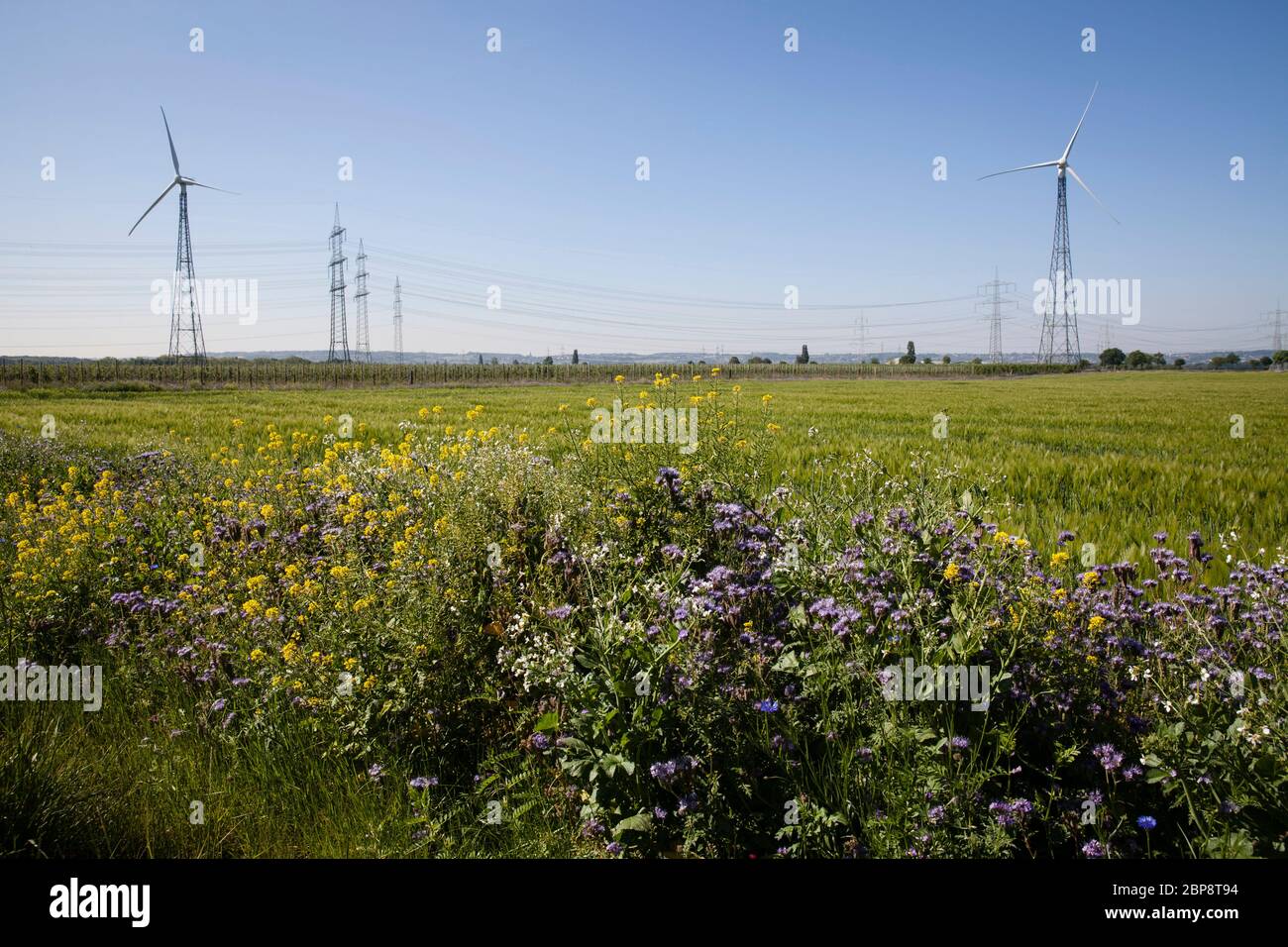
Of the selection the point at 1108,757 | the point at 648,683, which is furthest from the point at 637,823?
the point at 1108,757

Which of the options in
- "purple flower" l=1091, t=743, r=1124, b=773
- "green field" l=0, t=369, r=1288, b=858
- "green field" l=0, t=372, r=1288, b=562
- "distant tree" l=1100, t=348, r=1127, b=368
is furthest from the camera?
"distant tree" l=1100, t=348, r=1127, b=368

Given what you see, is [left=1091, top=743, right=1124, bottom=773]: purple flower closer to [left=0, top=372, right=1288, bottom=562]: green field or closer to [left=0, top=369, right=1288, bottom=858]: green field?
[left=0, top=369, right=1288, bottom=858]: green field

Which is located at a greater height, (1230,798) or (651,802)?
(1230,798)

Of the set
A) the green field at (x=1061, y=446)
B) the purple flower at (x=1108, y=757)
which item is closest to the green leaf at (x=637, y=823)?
the purple flower at (x=1108, y=757)

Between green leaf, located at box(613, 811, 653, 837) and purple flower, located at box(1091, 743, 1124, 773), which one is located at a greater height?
purple flower, located at box(1091, 743, 1124, 773)

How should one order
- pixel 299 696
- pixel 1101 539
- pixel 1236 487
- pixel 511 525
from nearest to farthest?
pixel 299 696, pixel 511 525, pixel 1101 539, pixel 1236 487

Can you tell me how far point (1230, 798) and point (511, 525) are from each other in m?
3.33

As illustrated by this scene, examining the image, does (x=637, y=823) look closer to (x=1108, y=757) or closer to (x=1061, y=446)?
(x=1108, y=757)

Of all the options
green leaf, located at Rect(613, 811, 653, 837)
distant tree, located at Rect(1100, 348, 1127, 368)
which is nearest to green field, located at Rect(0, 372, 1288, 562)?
green leaf, located at Rect(613, 811, 653, 837)

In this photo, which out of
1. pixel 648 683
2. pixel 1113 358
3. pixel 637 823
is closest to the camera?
pixel 637 823

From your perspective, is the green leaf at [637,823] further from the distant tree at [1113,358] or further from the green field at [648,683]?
the distant tree at [1113,358]

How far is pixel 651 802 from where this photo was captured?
2.51 m
